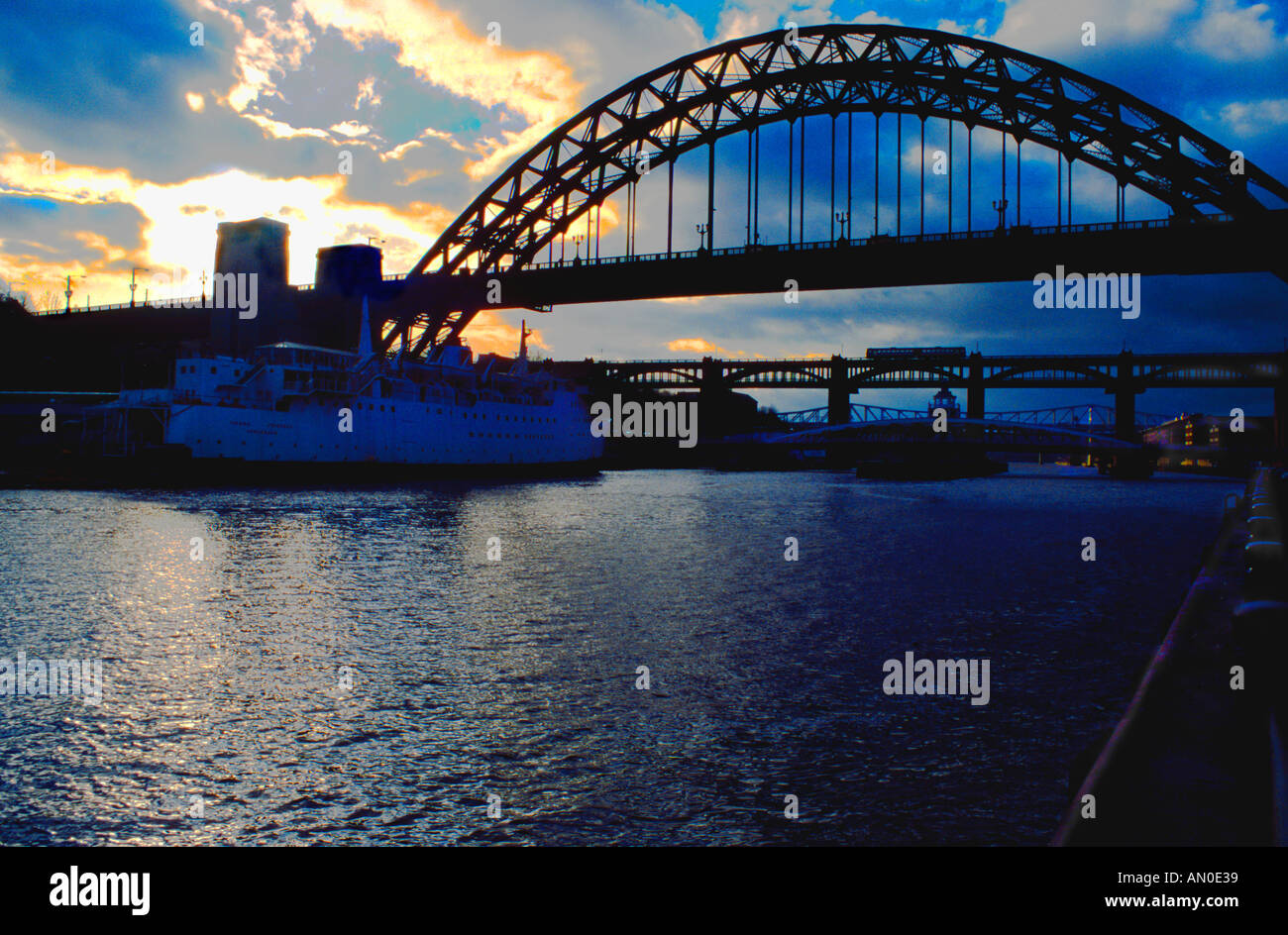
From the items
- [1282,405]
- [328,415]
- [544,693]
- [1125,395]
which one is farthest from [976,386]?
[544,693]

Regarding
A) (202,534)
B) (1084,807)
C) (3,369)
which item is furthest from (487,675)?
(3,369)

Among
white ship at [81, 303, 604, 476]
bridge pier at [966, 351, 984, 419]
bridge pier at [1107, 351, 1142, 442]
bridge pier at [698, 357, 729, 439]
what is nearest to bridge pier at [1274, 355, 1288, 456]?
bridge pier at [1107, 351, 1142, 442]

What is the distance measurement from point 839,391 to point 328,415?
67587 millimetres

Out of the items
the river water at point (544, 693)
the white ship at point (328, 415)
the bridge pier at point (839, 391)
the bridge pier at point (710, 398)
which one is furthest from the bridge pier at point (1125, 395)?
the river water at point (544, 693)

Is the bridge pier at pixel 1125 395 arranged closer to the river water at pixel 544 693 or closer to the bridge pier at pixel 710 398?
the bridge pier at pixel 710 398

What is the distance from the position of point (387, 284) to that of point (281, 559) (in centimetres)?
4702

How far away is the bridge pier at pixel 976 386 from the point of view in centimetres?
9025

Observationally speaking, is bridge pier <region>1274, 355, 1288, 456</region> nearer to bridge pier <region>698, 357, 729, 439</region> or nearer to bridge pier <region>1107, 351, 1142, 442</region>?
bridge pier <region>1107, 351, 1142, 442</region>

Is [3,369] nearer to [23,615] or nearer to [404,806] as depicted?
[23,615]

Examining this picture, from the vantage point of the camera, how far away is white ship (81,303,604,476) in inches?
1344

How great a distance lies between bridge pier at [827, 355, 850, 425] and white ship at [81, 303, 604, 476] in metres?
48.8

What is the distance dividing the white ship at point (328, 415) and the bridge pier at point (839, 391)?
48.8 metres

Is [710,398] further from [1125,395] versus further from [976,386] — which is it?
[1125,395]

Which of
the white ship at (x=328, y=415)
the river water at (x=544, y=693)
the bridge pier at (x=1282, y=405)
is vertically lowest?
the river water at (x=544, y=693)
